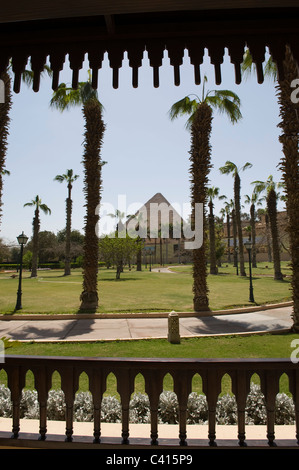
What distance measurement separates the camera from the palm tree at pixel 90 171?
43.1 feet

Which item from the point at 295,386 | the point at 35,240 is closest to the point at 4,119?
the point at 295,386

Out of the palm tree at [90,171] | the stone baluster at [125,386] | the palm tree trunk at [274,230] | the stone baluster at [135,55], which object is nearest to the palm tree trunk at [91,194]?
the palm tree at [90,171]

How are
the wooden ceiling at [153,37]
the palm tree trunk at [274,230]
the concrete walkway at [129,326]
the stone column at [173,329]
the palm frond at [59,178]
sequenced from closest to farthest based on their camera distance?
the wooden ceiling at [153,37], the stone column at [173,329], the concrete walkway at [129,326], the palm tree trunk at [274,230], the palm frond at [59,178]

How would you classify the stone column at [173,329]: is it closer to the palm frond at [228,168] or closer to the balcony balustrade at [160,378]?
the balcony balustrade at [160,378]

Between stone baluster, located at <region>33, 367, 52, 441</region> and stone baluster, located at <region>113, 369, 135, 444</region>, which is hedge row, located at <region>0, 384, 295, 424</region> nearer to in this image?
stone baluster, located at <region>33, 367, 52, 441</region>

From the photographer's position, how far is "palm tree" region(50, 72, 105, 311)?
1315 cm

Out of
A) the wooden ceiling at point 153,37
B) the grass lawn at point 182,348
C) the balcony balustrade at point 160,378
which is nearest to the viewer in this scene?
the balcony balustrade at point 160,378

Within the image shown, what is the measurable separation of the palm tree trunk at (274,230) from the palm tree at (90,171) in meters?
16.2

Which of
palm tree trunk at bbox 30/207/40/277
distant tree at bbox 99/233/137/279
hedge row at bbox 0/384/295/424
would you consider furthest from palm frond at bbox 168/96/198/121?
palm tree trunk at bbox 30/207/40/277

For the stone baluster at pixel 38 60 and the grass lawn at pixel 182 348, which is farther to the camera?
the grass lawn at pixel 182 348

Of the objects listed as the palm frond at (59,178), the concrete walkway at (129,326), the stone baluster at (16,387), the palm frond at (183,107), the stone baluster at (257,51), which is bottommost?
the concrete walkway at (129,326)

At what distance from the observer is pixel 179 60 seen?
8.80 feet

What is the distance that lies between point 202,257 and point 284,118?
21.0 feet

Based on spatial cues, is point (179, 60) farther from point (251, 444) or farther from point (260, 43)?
point (251, 444)
